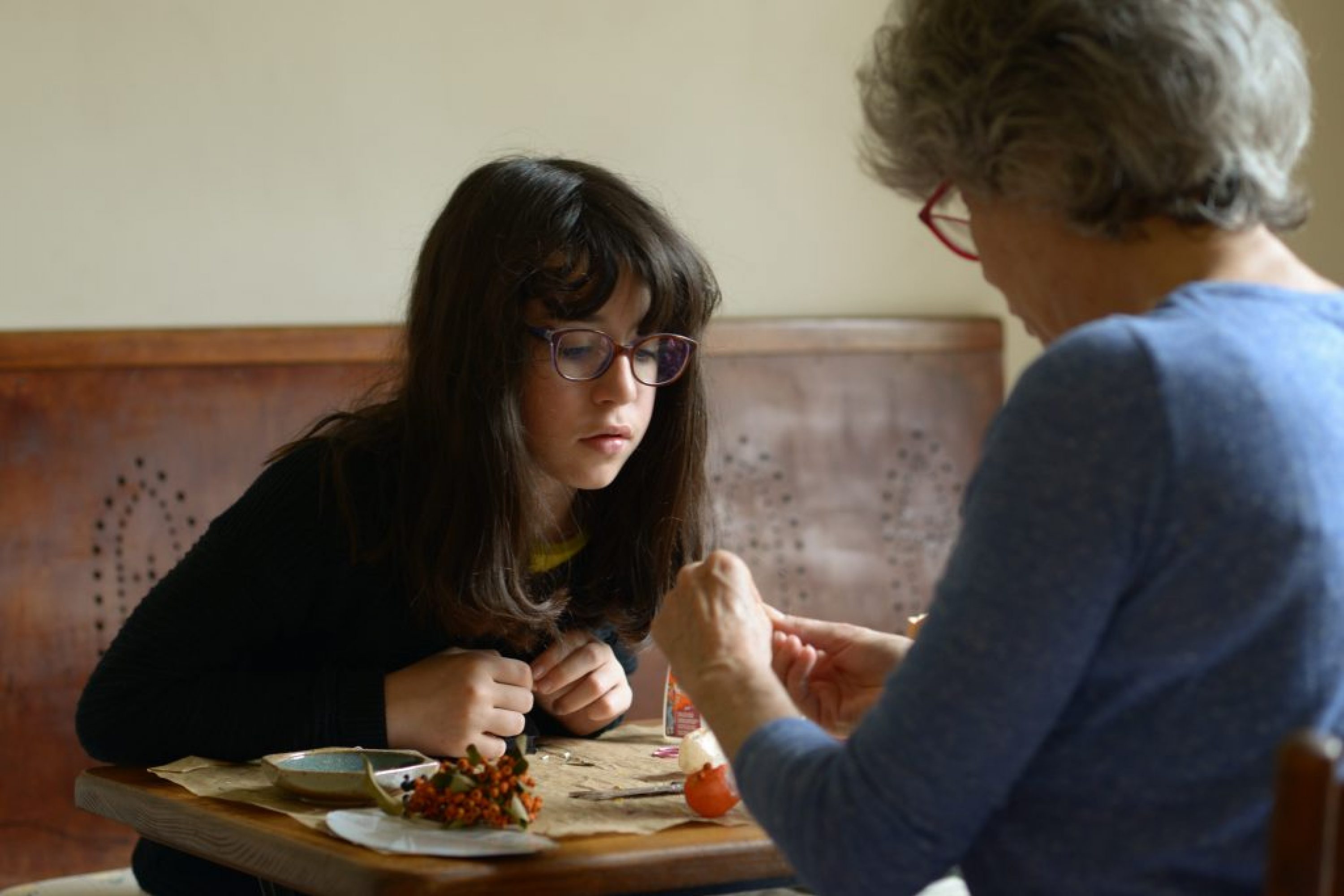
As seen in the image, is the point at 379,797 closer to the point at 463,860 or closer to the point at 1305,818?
the point at 463,860

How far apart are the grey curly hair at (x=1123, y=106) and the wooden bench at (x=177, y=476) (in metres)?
1.61

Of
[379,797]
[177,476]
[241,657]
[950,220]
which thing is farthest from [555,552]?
[177,476]

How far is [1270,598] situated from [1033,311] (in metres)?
0.37

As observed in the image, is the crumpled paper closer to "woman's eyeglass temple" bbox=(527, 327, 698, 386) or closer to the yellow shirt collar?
the yellow shirt collar

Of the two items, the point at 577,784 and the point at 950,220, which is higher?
the point at 950,220

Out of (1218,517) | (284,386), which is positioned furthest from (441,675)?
(284,386)

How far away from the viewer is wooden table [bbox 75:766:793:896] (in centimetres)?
149

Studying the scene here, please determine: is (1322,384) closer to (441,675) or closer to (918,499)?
(441,675)

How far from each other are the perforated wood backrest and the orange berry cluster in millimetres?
797

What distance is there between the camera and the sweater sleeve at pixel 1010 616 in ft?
3.75

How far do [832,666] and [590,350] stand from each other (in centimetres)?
55

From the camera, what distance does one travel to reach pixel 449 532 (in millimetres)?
2102

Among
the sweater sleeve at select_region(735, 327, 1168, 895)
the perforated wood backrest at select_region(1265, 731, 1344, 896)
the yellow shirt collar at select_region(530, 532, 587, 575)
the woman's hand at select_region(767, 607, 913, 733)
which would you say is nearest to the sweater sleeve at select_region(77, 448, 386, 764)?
the yellow shirt collar at select_region(530, 532, 587, 575)

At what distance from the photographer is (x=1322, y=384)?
120 centimetres
